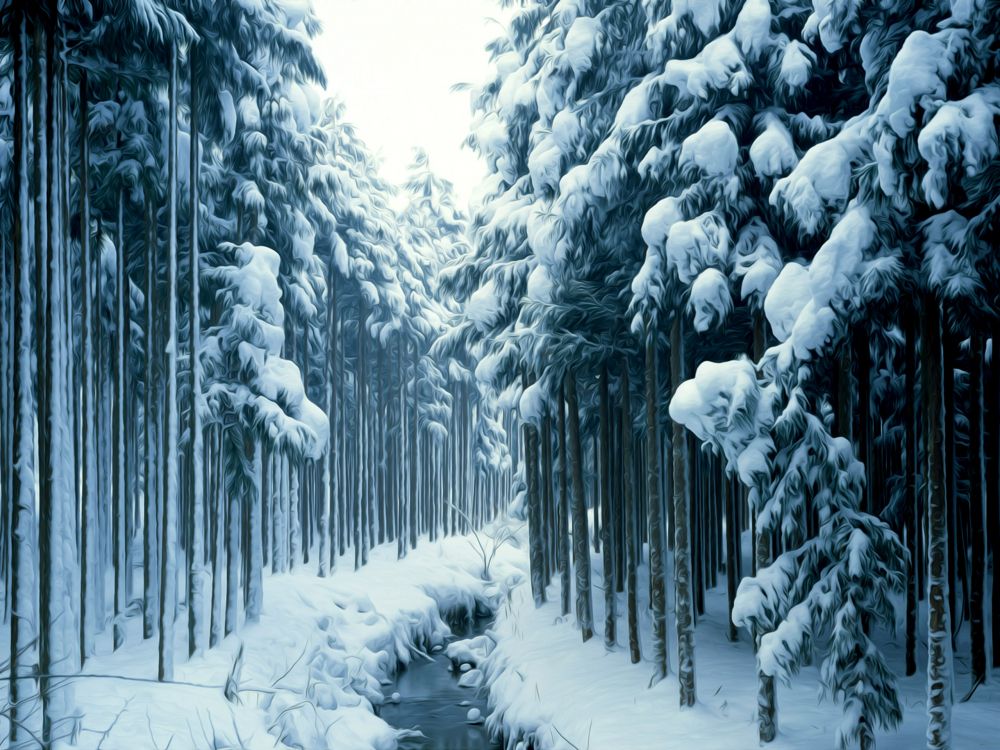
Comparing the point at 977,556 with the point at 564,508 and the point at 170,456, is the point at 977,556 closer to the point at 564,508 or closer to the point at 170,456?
the point at 564,508

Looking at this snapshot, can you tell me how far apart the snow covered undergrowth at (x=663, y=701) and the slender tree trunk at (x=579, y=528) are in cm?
37

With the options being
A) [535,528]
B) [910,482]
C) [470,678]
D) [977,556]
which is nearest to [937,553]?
[977,556]

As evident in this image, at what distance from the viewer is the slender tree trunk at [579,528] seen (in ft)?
41.9

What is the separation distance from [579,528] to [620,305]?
160 inches

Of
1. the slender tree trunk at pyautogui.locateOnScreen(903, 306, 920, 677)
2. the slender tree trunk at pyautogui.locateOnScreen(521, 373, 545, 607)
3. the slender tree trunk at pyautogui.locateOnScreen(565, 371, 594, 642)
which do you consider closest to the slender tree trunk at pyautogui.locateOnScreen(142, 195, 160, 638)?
the slender tree trunk at pyautogui.locateOnScreen(565, 371, 594, 642)

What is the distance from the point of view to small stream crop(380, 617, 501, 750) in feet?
39.0

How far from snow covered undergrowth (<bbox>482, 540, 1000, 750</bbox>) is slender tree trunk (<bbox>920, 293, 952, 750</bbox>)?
0.66 meters

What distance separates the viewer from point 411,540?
84.2 ft

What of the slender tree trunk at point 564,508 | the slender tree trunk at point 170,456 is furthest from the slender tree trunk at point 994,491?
the slender tree trunk at point 170,456

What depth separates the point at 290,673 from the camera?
11.7 meters

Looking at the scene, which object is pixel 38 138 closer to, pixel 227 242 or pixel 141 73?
pixel 141 73

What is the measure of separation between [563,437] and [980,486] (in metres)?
6.49

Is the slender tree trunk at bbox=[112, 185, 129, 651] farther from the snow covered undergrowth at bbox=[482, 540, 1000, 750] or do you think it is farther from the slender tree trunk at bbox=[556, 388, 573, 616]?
the slender tree trunk at bbox=[556, 388, 573, 616]

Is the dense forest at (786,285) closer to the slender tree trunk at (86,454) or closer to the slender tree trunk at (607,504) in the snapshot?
the slender tree trunk at (607,504)
